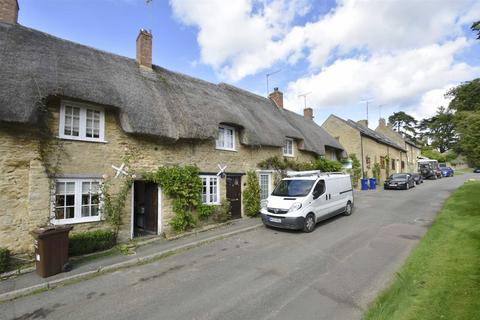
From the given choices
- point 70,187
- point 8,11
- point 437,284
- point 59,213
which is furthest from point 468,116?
point 8,11

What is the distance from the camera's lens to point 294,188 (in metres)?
10.6

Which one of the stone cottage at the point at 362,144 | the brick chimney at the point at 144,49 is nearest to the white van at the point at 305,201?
the brick chimney at the point at 144,49

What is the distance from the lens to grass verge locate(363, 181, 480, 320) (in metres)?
3.96

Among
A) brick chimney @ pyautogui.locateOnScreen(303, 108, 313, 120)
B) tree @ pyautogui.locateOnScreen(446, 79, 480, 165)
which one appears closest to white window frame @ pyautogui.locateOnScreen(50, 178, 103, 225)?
tree @ pyautogui.locateOnScreen(446, 79, 480, 165)

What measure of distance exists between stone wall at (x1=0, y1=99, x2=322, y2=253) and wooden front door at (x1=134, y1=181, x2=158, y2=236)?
0.73 m

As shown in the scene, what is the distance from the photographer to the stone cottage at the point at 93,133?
7227 mm

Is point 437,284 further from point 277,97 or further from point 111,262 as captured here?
point 277,97

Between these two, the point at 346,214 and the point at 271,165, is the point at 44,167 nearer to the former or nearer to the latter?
the point at 271,165

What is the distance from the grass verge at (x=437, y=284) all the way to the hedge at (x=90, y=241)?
25.4 feet

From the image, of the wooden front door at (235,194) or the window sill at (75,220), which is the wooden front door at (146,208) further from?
the wooden front door at (235,194)

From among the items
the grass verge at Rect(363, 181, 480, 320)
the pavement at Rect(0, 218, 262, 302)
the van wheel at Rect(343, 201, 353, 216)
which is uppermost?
the van wheel at Rect(343, 201, 353, 216)

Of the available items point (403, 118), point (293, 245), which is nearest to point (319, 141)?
point (293, 245)

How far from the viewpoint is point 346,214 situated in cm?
1249

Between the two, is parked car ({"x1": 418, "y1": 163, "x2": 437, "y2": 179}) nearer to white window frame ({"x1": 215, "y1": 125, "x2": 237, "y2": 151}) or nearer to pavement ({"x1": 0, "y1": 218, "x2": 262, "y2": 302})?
white window frame ({"x1": 215, "y1": 125, "x2": 237, "y2": 151})
